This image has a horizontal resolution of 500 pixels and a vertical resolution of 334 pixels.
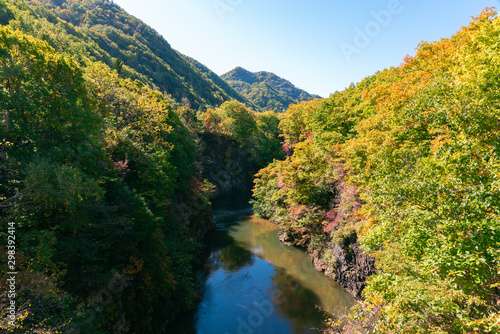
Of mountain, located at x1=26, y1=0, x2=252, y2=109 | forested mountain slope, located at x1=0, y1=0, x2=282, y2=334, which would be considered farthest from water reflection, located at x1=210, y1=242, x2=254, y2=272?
mountain, located at x1=26, y1=0, x2=252, y2=109

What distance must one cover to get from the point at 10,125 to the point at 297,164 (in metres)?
23.6

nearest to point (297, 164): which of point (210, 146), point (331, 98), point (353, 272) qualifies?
point (353, 272)

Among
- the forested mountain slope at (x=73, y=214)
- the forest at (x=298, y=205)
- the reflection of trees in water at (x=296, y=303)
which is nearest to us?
the forest at (x=298, y=205)

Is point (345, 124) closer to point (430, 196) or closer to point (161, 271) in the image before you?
point (430, 196)

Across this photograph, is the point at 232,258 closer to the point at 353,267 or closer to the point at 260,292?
the point at 260,292

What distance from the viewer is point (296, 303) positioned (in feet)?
60.8

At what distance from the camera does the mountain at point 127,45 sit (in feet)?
220

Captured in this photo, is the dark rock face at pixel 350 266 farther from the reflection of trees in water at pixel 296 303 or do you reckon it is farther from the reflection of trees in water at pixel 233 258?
the reflection of trees in water at pixel 233 258

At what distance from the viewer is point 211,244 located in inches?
1160

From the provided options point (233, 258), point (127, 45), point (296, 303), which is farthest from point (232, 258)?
point (127, 45)

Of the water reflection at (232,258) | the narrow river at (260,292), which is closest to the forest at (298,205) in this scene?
the narrow river at (260,292)

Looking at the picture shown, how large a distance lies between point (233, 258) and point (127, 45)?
3854 inches

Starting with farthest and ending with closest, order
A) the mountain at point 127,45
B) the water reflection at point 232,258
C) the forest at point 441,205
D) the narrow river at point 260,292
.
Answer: the mountain at point 127,45 → the water reflection at point 232,258 → the narrow river at point 260,292 → the forest at point 441,205

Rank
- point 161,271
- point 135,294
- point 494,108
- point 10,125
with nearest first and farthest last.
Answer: point 494,108 < point 10,125 < point 135,294 < point 161,271
